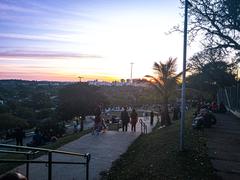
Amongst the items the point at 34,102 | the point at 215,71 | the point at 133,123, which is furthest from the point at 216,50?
the point at 34,102

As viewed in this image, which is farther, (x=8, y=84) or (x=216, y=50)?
(x=8, y=84)

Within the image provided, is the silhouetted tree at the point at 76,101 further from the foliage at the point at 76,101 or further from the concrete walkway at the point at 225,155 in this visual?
the concrete walkway at the point at 225,155

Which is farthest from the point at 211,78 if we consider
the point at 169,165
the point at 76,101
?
the point at 169,165

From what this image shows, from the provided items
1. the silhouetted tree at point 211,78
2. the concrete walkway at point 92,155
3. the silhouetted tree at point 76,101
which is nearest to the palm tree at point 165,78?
the concrete walkway at point 92,155

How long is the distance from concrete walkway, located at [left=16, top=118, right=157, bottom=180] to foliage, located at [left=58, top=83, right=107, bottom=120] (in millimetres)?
37069

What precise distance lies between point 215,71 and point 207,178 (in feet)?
154

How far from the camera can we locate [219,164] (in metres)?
10.2

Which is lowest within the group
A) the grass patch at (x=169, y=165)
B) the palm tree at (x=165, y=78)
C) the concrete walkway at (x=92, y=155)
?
the concrete walkway at (x=92, y=155)

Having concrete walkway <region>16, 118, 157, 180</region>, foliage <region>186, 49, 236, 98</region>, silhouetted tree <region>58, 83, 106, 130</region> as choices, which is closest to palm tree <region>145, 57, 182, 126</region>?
foliage <region>186, 49, 236, 98</region>

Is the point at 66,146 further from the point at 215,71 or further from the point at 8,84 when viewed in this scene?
the point at 8,84

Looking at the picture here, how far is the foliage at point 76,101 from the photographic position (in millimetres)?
57125

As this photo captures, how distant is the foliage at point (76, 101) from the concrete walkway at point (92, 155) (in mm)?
37069

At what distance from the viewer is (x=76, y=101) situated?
57.2m

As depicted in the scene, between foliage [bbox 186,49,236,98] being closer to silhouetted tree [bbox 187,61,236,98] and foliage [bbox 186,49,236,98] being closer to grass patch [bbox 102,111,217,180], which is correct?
silhouetted tree [bbox 187,61,236,98]
